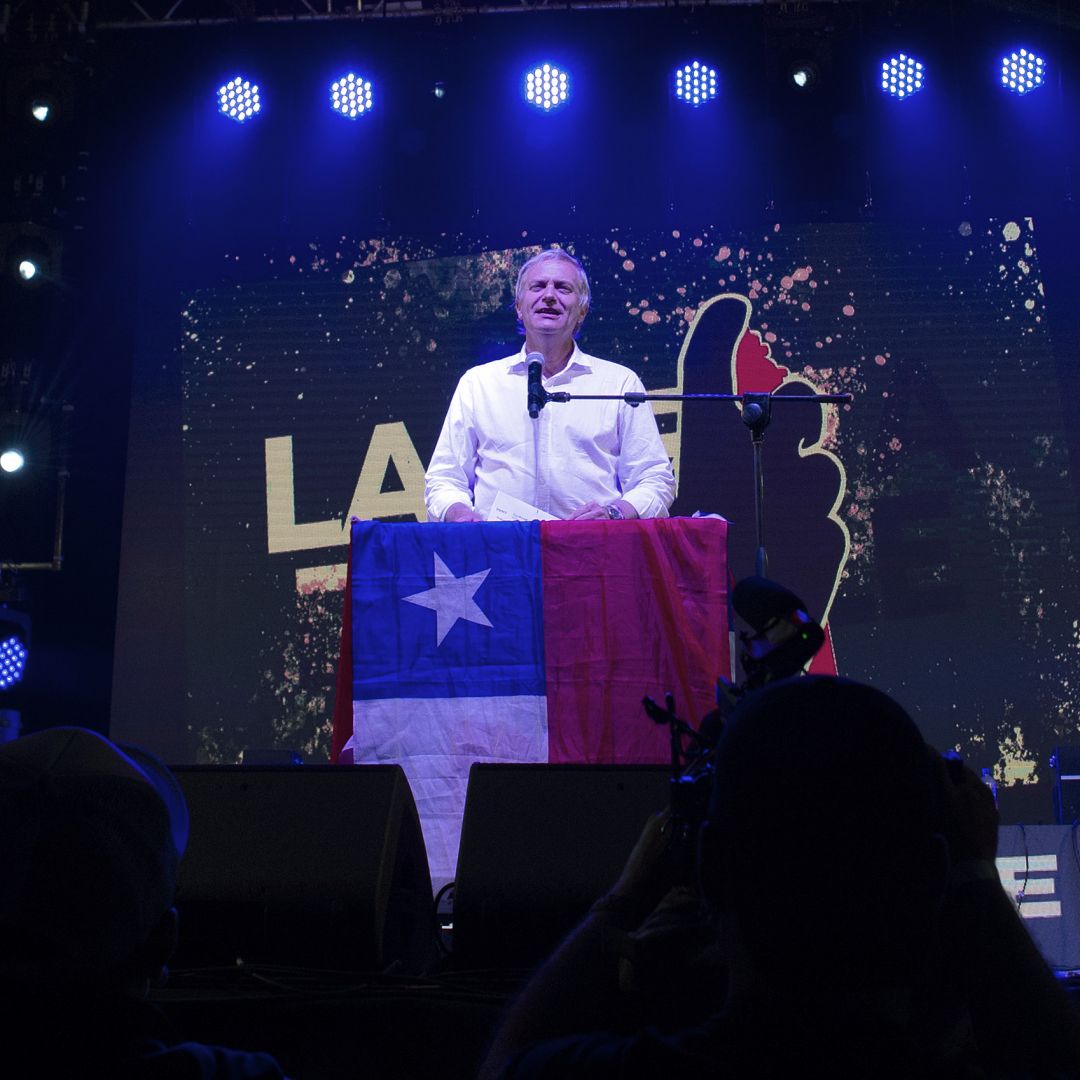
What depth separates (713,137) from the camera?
735 centimetres

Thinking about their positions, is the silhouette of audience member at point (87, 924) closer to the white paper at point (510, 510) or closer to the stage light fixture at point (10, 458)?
the white paper at point (510, 510)

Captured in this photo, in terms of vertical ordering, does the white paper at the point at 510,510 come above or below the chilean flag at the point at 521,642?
above

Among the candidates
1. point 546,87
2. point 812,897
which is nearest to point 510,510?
point 546,87

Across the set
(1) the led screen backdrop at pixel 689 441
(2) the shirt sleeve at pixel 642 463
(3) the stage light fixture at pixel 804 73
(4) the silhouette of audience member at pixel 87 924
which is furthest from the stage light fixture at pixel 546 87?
(4) the silhouette of audience member at pixel 87 924

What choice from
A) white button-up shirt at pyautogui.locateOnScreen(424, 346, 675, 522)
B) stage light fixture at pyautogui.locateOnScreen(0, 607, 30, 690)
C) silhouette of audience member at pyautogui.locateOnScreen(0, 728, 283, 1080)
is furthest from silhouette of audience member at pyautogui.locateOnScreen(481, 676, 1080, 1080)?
stage light fixture at pyautogui.locateOnScreen(0, 607, 30, 690)

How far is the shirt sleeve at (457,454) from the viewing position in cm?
520

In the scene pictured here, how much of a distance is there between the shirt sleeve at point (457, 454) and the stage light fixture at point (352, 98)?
265 cm

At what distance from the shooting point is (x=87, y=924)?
1295mm

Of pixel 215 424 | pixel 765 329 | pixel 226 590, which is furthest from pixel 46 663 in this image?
pixel 765 329

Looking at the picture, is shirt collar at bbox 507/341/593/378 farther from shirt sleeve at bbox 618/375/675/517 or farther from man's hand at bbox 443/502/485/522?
man's hand at bbox 443/502/485/522

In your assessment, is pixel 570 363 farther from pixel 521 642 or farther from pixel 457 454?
pixel 521 642

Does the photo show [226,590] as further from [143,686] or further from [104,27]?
[104,27]

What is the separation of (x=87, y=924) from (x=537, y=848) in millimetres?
1435

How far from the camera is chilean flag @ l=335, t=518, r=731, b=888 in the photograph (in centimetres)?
405
